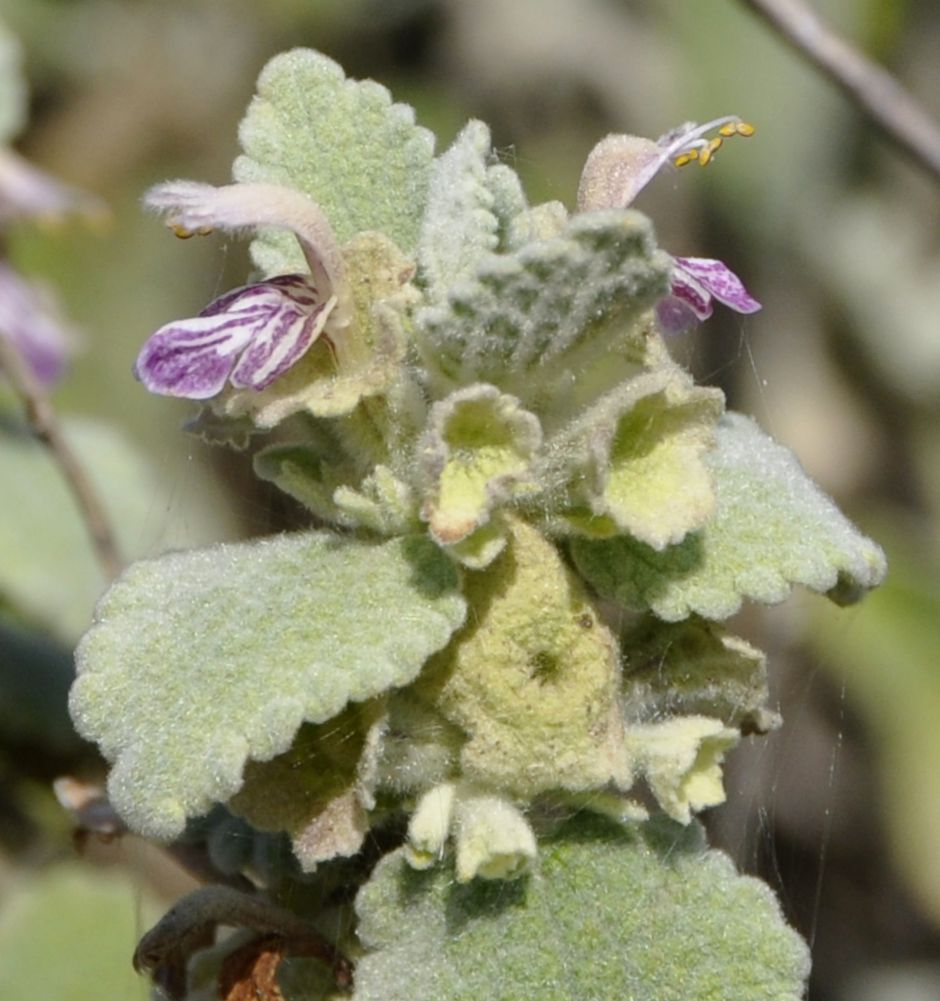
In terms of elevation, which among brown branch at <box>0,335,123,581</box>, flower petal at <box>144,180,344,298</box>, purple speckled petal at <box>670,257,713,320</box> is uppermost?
purple speckled petal at <box>670,257,713,320</box>

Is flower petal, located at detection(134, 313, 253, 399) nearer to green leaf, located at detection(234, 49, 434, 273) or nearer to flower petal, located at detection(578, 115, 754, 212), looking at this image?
green leaf, located at detection(234, 49, 434, 273)

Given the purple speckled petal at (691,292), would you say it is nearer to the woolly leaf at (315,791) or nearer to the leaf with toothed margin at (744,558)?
the leaf with toothed margin at (744,558)

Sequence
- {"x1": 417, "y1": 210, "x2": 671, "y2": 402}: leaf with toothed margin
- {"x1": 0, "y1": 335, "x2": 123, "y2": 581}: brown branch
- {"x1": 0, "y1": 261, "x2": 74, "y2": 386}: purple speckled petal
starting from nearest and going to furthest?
1. {"x1": 417, "y1": 210, "x2": 671, "y2": 402}: leaf with toothed margin
2. {"x1": 0, "y1": 335, "x2": 123, "y2": 581}: brown branch
3. {"x1": 0, "y1": 261, "x2": 74, "y2": 386}: purple speckled petal

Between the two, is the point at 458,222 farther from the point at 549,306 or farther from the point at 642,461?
the point at 642,461

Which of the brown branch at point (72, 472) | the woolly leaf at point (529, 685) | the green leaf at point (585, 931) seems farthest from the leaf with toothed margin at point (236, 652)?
the brown branch at point (72, 472)

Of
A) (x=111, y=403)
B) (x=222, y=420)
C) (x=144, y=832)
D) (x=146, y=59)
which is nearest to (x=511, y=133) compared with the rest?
(x=146, y=59)

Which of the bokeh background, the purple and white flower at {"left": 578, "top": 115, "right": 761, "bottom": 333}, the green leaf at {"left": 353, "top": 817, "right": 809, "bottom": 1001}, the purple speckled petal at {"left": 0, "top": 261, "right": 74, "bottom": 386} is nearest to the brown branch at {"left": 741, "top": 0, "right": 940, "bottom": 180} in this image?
the bokeh background

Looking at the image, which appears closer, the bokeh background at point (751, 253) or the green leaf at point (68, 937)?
the green leaf at point (68, 937)
